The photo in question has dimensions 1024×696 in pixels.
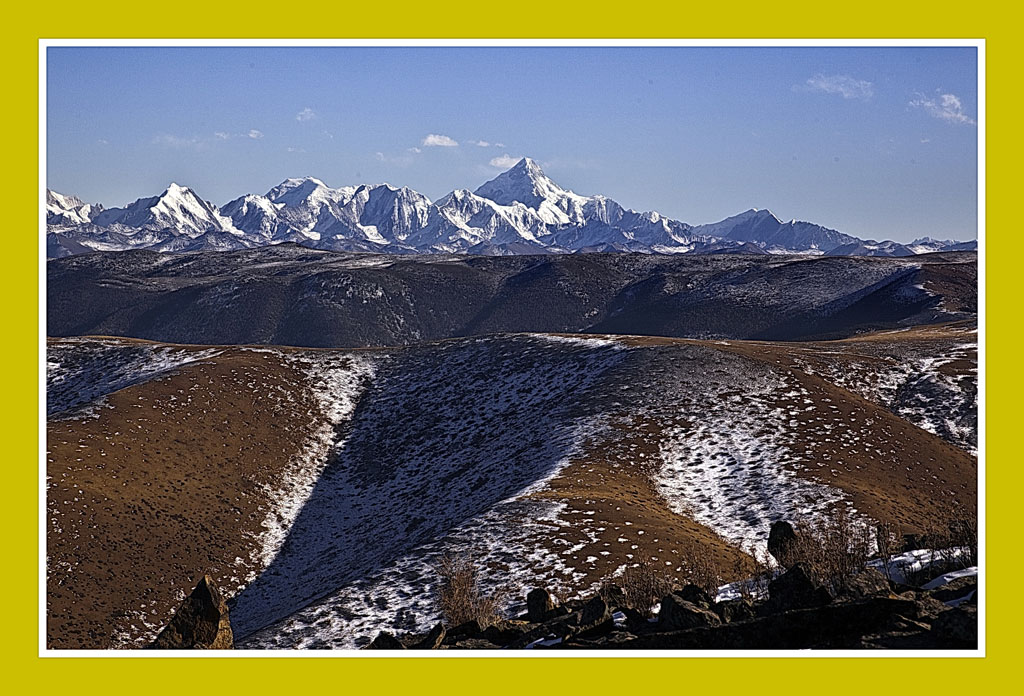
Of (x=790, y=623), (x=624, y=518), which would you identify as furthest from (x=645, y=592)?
(x=624, y=518)

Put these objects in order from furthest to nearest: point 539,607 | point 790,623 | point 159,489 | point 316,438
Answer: point 316,438 < point 159,489 < point 539,607 < point 790,623

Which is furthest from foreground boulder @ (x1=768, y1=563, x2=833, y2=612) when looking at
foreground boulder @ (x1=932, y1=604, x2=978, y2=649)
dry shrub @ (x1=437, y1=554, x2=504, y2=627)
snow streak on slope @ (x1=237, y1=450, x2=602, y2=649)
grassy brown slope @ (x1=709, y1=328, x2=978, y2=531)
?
grassy brown slope @ (x1=709, y1=328, x2=978, y2=531)

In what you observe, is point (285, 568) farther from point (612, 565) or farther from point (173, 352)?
point (173, 352)

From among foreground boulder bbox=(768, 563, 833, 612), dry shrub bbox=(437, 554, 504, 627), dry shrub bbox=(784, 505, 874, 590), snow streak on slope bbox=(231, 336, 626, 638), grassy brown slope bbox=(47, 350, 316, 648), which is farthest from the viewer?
snow streak on slope bbox=(231, 336, 626, 638)

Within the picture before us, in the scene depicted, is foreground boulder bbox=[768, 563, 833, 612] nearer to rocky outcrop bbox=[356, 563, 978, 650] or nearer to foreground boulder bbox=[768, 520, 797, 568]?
rocky outcrop bbox=[356, 563, 978, 650]

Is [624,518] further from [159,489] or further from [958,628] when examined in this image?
[159,489]

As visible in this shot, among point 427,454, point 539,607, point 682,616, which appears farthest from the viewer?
point 427,454
